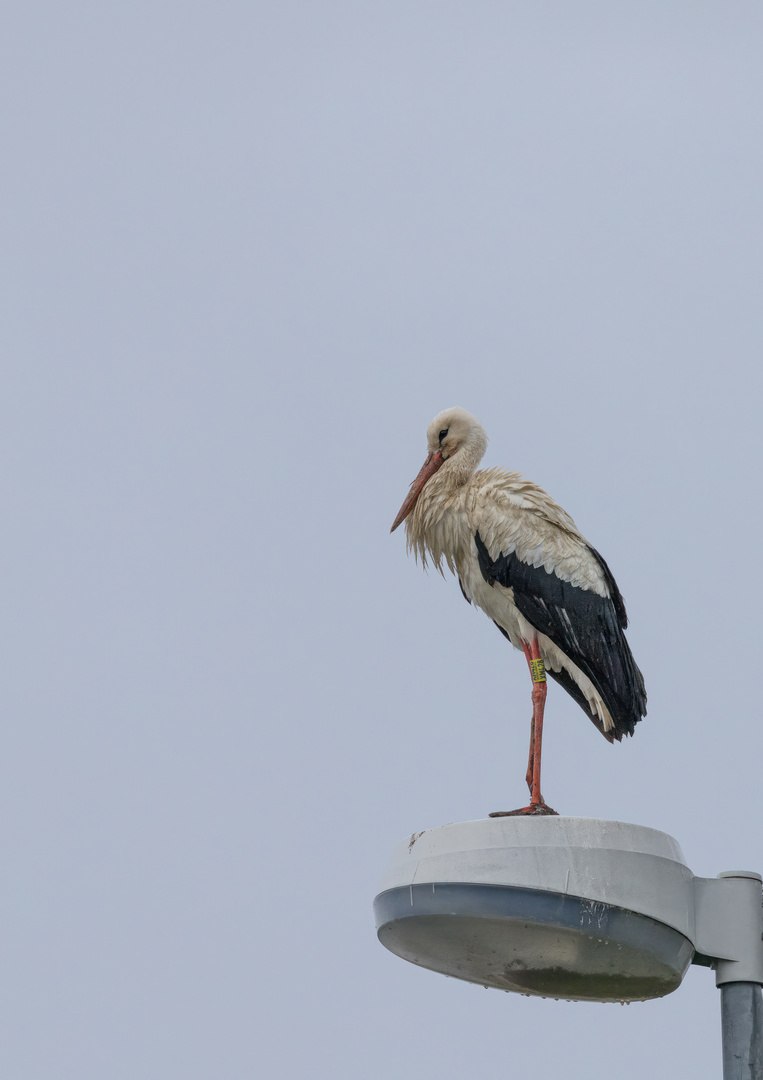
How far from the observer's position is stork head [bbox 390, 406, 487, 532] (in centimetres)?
797

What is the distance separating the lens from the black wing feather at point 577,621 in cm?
730

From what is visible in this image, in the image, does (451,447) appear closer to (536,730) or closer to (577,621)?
(577,621)

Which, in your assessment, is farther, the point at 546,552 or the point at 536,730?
the point at 546,552

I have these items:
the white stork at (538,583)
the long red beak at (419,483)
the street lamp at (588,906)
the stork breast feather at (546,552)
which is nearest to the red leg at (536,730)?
the white stork at (538,583)

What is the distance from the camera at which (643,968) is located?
4.78 meters

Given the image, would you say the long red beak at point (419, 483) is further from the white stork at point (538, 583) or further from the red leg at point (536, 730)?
the red leg at point (536, 730)

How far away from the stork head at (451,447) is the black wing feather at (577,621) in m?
0.58

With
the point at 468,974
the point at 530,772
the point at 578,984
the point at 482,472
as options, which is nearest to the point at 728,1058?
the point at 578,984

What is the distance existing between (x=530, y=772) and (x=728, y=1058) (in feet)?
8.82

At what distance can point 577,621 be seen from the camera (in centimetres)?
743

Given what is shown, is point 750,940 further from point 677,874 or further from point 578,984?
point 578,984

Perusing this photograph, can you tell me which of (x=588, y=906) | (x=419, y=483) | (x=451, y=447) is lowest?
(x=588, y=906)

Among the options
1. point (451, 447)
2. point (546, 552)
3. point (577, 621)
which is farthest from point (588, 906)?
point (451, 447)

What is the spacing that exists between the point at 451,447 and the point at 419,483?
0.94 feet
